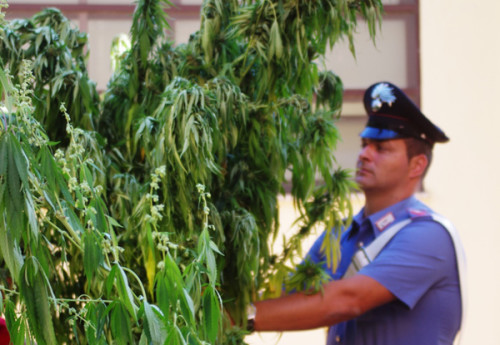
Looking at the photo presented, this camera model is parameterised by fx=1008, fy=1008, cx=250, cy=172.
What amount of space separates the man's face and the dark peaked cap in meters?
0.03

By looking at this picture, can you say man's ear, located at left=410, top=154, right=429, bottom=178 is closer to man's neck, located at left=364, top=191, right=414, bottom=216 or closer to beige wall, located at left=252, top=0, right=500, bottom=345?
man's neck, located at left=364, top=191, right=414, bottom=216

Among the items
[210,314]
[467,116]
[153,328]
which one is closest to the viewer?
[153,328]

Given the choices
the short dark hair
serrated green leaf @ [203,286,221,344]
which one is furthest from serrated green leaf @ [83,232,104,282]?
the short dark hair

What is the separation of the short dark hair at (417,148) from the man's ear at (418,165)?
11mm

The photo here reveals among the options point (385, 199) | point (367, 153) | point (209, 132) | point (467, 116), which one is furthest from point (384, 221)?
point (467, 116)

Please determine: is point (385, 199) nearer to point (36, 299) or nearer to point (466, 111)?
point (36, 299)

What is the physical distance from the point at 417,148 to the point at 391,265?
0.45 meters

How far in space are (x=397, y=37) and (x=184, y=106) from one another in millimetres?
3763

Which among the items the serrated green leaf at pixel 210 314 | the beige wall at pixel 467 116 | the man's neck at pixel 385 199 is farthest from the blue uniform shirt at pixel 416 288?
the beige wall at pixel 467 116

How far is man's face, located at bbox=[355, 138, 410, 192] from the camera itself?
2996mm

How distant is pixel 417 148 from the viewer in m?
3.05

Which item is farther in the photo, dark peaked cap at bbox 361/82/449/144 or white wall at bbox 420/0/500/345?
white wall at bbox 420/0/500/345

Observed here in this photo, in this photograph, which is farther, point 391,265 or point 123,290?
point 391,265

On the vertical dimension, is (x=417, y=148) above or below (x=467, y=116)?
above
